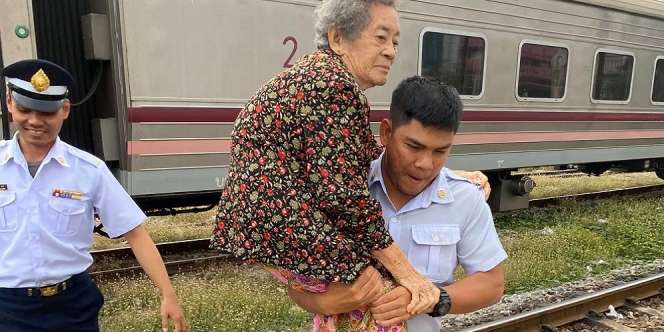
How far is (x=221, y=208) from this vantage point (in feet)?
4.82

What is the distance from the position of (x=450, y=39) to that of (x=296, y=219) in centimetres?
565

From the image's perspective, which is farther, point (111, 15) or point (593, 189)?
point (593, 189)

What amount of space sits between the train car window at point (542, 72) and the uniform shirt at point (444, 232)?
6188 mm

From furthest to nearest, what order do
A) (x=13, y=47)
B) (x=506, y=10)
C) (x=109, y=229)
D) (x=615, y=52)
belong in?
(x=615, y=52), (x=506, y=10), (x=13, y=47), (x=109, y=229)

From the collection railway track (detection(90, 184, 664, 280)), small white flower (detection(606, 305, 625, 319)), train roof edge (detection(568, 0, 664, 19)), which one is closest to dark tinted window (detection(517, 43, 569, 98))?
train roof edge (detection(568, 0, 664, 19))

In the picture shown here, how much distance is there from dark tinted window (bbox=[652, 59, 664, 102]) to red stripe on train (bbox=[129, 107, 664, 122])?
0.99ft

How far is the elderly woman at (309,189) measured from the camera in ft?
4.35

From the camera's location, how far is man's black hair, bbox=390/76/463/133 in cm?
146

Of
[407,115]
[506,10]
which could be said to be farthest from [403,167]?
[506,10]

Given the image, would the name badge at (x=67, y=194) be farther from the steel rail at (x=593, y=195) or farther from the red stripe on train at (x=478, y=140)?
the steel rail at (x=593, y=195)

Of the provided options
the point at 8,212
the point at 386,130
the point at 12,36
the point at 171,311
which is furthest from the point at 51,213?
the point at 12,36

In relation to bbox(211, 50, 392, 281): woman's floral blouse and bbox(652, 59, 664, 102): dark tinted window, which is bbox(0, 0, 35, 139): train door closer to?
bbox(211, 50, 392, 281): woman's floral blouse

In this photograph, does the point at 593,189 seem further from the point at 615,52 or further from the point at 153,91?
the point at 153,91

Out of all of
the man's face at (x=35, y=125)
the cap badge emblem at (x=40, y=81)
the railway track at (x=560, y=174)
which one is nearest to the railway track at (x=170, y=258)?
the man's face at (x=35, y=125)
